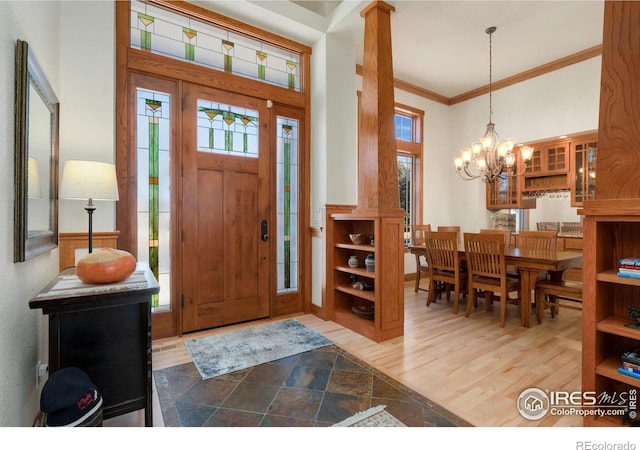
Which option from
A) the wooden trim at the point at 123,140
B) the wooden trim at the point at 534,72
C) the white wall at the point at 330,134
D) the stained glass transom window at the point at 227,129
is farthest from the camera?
the wooden trim at the point at 534,72

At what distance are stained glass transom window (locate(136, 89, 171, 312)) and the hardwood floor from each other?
740mm

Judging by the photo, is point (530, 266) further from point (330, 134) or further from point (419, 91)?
point (419, 91)

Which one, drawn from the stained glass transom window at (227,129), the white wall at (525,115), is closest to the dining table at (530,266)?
the white wall at (525,115)

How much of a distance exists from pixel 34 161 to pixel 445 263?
3.83 metres

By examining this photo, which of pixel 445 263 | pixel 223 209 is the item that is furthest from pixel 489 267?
pixel 223 209

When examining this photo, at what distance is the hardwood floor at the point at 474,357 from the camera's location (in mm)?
1905

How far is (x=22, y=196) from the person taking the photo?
1404 mm

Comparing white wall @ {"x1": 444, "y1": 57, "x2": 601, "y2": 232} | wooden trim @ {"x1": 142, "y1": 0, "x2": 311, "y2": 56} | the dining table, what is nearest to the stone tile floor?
the dining table

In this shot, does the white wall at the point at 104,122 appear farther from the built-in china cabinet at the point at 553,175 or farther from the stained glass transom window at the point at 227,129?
the stained glass transom window at the point at 227,129

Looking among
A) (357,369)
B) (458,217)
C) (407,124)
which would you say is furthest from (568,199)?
(357,369)

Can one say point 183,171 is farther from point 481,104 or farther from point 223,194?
point 481,104

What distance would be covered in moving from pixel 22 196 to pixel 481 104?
6339 millimetres

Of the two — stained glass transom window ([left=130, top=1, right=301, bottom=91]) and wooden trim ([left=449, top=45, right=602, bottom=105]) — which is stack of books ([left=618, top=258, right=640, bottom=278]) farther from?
wooden trim ([left=449, top=45, right=602, bottom=105])

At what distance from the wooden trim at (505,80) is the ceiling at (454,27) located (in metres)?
0.08
